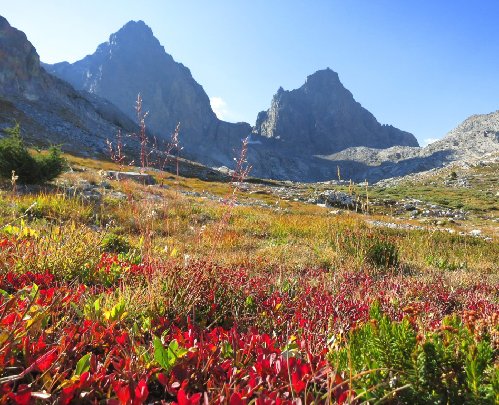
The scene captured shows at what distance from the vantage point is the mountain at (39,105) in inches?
2704

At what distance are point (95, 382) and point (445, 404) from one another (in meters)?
1.78

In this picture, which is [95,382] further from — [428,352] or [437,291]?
[437,291]

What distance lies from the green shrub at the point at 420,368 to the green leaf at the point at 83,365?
51.0 inches

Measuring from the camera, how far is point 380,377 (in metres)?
1.96

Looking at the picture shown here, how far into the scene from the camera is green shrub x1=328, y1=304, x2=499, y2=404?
1.77m

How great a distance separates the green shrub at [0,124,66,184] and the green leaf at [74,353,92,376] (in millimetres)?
14650

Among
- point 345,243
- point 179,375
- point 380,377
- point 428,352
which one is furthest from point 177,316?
point 345,243

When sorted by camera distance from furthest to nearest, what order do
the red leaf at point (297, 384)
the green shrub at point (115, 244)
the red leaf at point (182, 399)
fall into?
the green shrub at point (115, 244)
the red leaf at point (297, 384)
the red leaf at point (182, 399)

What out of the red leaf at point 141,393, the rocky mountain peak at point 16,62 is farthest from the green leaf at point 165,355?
the rocky mountain peak at point 16,62

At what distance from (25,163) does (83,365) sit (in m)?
16.2

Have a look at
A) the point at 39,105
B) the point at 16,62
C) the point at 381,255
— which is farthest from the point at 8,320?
the point at 16,62

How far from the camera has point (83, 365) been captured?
2.01 m

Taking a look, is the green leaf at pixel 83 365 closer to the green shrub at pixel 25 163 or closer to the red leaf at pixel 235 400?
the red leaf at pixel 235 400

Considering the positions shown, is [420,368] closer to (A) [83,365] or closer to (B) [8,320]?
(A) [83,365]
